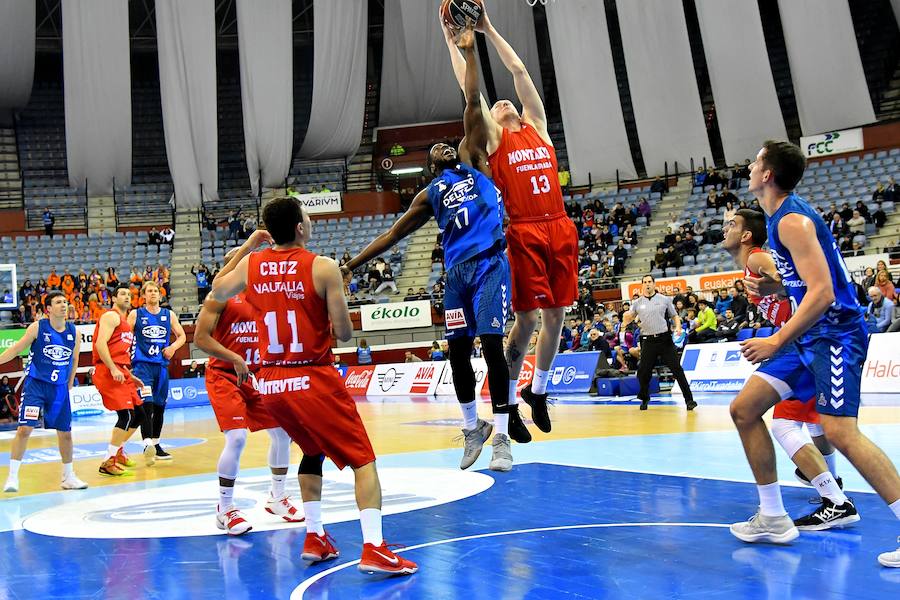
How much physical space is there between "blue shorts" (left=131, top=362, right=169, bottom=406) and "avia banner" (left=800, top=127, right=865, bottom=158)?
75.5ft

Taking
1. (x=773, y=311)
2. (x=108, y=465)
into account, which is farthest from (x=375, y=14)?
(x=773, y=311)

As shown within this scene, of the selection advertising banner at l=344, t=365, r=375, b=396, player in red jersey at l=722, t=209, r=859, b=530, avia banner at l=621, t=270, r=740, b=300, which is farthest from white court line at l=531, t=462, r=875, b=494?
advertising banner at l=344, t=365, r=375, b=396

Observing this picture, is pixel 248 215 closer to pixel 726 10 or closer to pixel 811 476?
pixel 726 10

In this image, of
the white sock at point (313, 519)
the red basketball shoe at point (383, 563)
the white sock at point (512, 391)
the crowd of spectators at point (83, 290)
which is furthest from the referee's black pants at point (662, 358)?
the crowd of spectators at point (83, 290)

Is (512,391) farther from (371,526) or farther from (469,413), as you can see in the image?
(371,526)

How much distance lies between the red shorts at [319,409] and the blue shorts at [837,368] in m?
2.38

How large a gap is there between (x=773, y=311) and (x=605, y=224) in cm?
2241

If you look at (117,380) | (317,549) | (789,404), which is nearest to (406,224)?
(317,549)

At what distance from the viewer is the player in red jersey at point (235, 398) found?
5844 millimetres

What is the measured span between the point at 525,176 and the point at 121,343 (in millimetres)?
6176

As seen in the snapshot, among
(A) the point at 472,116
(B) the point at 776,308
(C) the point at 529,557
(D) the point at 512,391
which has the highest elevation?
(A) the point at 472,116

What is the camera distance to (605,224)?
28.0 m

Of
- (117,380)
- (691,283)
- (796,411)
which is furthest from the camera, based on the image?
(691,283)

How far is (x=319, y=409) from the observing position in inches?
187
